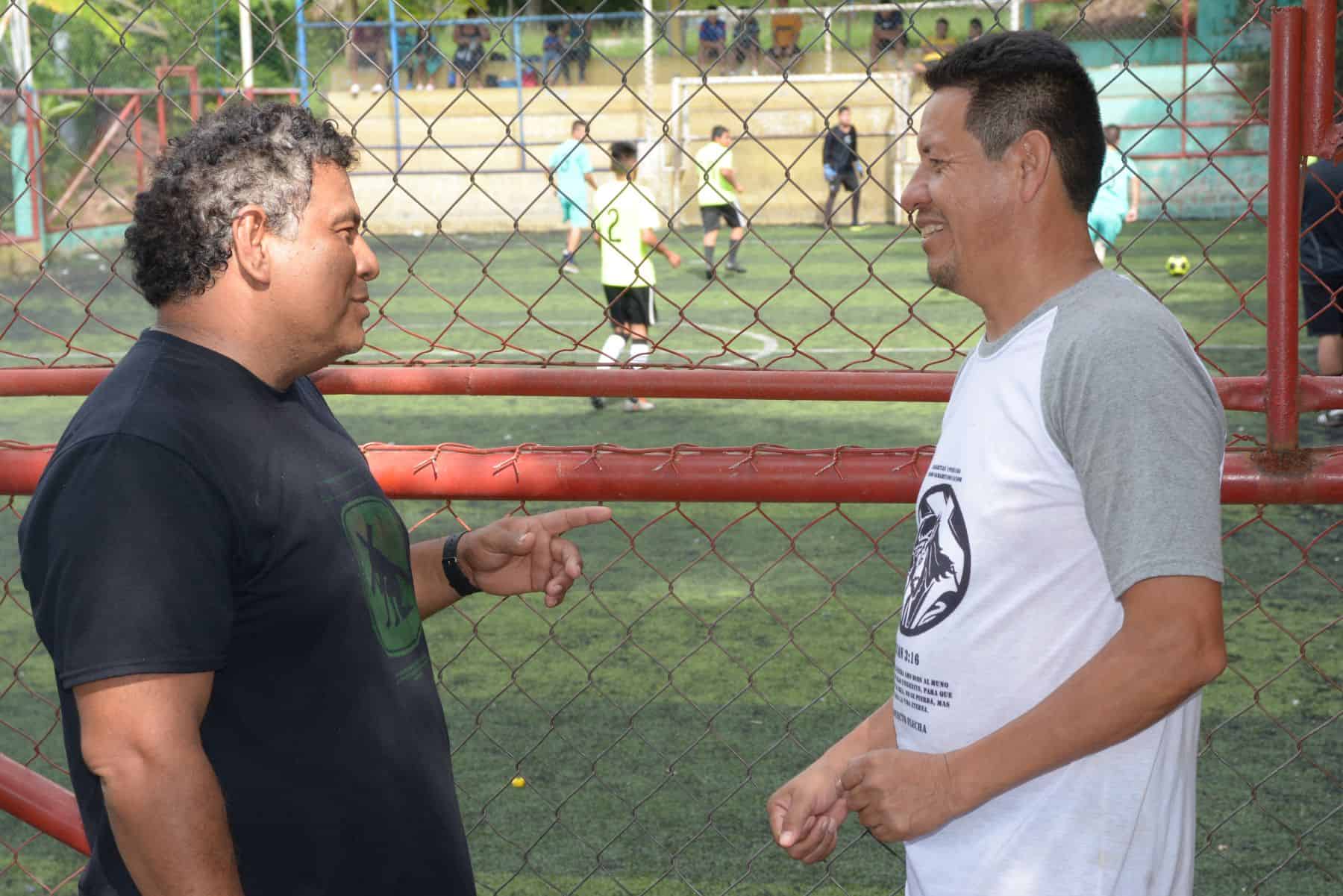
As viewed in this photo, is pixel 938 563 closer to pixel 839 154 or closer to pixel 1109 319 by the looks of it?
pixel 1109 319

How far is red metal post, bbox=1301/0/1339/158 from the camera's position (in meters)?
2.34

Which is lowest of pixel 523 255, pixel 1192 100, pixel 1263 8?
pixel 523 255

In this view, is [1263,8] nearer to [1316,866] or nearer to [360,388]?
[360,388]

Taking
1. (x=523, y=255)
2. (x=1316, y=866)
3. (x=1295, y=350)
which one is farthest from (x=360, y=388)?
(x=523, y=255)

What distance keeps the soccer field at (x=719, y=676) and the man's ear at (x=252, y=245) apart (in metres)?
0.78

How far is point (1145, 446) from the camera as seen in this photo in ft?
4.97

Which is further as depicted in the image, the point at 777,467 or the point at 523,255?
the point at 523,255

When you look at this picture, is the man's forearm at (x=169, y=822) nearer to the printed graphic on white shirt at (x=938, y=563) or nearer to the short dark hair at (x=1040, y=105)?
the printed graphic on white shirt at (x=938, y=563)

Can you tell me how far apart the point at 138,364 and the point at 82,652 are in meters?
0.38

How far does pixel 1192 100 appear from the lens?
2586 cm

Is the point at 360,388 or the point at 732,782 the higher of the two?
the point at 360,388

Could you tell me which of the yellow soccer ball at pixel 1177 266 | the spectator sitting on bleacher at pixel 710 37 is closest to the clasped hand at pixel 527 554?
the yellow soccer ball at pixel 1177 266

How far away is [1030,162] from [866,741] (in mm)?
845

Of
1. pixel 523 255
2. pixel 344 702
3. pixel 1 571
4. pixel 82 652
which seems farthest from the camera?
pixel 523 255
